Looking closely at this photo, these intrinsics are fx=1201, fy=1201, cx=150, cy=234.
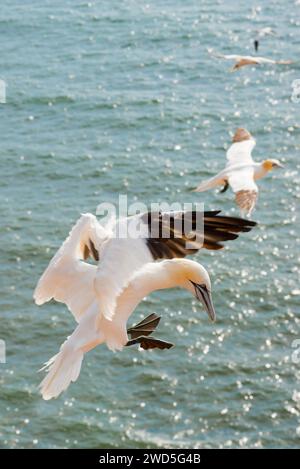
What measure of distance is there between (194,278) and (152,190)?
52.2ft

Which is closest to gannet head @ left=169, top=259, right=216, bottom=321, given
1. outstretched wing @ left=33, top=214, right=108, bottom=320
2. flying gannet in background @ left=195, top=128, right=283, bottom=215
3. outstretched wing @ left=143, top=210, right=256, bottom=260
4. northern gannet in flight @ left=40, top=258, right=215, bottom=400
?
northern gannet in flight @ left=40, top=258, right=215, bottom=400

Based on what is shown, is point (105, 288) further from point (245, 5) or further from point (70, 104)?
point (245, 5)

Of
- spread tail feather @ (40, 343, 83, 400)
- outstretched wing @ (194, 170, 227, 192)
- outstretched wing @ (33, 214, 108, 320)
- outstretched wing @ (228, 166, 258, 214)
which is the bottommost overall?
spread tail feather @ (40, 343, 83, 400)

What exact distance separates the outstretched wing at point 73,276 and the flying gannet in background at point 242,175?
382 cm

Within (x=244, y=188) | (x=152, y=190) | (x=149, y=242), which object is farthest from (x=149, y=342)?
(x=152, y=190)

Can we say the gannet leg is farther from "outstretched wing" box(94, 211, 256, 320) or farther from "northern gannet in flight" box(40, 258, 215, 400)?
"outstretched wing" box(94, 211, 256, 320)

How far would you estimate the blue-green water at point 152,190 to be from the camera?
20484mm

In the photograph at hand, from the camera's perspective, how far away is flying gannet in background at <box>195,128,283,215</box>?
15445mm

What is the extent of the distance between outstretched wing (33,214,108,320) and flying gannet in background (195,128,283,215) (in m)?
3.82

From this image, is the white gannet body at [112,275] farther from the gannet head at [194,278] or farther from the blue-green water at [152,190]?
the blue-green water at [152,190]

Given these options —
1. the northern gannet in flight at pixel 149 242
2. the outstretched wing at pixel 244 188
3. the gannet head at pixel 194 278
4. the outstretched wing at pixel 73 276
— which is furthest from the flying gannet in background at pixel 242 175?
the northern gannet in flight at pixel 149 242

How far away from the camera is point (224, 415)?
66.8 ft

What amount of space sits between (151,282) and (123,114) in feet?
64.6

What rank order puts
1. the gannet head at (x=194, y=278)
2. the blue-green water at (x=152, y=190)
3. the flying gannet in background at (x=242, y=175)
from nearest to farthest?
the gannet head at (x=194, y=278) → the flying gannet in background at (x=242, y=175) → the blue-green water at (x=152, y=190)
